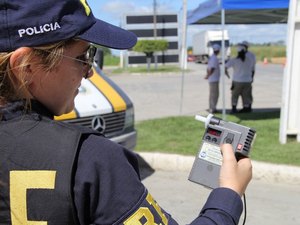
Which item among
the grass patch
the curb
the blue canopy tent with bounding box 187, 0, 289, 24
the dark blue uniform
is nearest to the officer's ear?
the dark blue uniform

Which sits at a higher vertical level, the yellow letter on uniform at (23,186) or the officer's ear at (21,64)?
the officer's ear at (21,64)

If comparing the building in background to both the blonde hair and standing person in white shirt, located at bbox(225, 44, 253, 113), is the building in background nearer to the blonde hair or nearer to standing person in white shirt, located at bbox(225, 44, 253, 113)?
standing person in white shirt, located at bbox(225, 44, 253, 113)

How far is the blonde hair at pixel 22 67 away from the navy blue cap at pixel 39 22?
0.02 metres

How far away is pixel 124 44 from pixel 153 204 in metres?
0.45

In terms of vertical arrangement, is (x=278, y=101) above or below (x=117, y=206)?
below

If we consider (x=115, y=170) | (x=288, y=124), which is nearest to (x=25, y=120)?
(x=115, y=170)

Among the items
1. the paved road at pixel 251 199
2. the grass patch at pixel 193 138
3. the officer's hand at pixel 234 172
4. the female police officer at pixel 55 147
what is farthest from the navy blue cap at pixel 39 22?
the grass patch at pixel 193 138

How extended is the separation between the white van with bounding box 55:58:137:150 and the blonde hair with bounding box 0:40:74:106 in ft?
11.9

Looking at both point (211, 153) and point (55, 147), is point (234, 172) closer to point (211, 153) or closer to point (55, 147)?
point (211, 153)

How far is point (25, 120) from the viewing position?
108 cm

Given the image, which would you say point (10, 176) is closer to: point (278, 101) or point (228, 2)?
point (228, 2)

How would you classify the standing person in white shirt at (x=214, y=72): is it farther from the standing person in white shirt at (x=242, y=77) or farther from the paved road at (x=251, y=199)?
the paved road at (x=251, y=199)

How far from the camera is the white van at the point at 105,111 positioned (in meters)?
→ 5.03

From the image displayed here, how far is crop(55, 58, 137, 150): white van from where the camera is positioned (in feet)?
16.5
